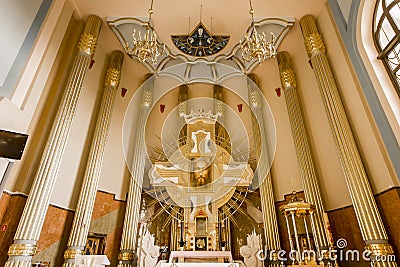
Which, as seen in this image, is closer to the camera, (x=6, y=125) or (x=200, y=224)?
(x=6, y=125)

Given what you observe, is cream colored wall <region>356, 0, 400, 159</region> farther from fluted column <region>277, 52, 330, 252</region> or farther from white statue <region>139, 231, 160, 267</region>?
white statue <region>139, 231, 160, 267</region>

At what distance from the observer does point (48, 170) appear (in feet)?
17.1

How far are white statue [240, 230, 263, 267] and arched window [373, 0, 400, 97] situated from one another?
5.26m

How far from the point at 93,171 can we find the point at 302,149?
6024 mm

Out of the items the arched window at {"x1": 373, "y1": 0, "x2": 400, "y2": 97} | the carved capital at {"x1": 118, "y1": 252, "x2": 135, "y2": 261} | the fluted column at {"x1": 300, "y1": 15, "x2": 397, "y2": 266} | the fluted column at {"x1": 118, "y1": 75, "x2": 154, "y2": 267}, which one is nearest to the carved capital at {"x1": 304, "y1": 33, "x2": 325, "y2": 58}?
the fluted column at {"x1": 300, "y1": 15, "x2": 397, "y2": 266}

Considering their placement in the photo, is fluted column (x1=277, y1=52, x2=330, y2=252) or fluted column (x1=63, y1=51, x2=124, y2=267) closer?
fluted column (x1=63, y1=51, x2=124, y2=267)

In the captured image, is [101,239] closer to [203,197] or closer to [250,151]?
[203,197]

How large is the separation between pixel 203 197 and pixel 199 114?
3.44m

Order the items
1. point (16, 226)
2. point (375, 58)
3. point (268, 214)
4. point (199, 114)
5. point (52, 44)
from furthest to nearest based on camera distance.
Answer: point (199, 114)
point (268, 214)
point (52, 44)
point (375, 58)
point (16, 226)

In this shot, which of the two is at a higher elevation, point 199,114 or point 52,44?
point 199,114

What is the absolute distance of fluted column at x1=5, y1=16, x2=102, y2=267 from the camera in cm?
445

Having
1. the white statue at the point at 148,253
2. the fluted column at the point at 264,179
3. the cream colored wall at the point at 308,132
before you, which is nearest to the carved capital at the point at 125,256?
the white statue at the point at 148,253

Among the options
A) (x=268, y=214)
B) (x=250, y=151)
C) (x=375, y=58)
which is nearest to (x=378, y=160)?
(x=375, y=58)

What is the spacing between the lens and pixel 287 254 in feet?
23.4
